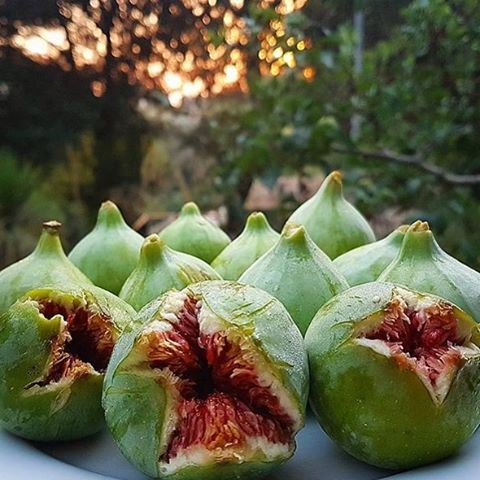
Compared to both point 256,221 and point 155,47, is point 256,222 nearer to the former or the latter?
point 256,221

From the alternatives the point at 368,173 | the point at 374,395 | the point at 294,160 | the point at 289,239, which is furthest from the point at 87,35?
the point at 374,395

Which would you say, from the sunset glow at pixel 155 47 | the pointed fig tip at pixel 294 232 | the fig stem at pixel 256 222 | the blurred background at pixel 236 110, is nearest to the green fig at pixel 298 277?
the pointed fig tip at pixel 294 232

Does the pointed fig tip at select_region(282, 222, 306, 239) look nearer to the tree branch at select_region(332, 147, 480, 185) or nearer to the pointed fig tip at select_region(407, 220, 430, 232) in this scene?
the pointed fig tip at select_region(407, 220, 430, 232)

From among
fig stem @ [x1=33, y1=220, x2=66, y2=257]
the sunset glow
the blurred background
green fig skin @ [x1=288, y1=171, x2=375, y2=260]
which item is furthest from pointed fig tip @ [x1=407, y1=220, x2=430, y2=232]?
the sunset glow

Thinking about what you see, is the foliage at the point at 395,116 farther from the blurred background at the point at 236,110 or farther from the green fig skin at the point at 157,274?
the green fig skin at the point at 157,274

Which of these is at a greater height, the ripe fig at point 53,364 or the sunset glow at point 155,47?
the sunset glow at point 155,47

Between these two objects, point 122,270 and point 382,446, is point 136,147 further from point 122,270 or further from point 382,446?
point 382,446
